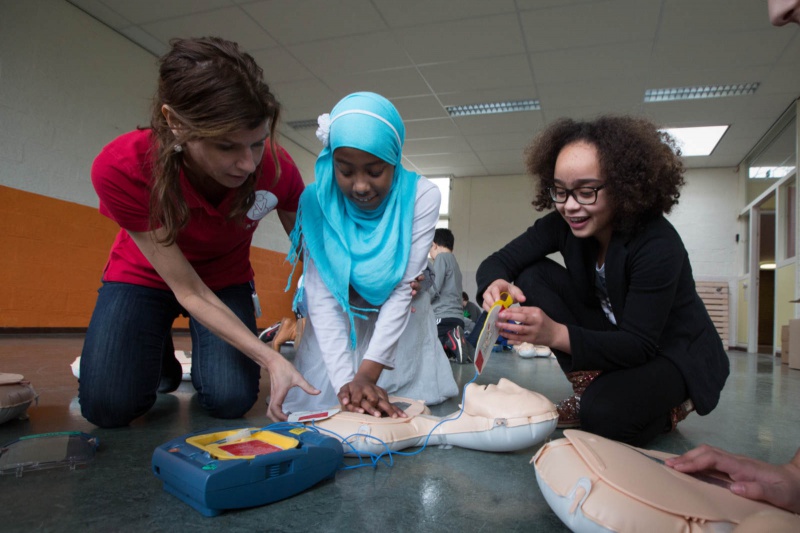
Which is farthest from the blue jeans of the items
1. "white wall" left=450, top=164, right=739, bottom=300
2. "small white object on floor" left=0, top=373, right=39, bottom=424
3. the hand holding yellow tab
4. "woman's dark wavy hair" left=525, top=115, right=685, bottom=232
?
"white wall" left=450, top=164, right=739, bottom=300

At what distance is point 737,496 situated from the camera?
76 cm

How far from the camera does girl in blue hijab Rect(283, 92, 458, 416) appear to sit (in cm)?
147

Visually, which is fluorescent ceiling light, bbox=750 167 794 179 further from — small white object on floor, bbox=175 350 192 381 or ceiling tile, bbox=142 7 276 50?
small white object on floor, bbox=175 350 192 381

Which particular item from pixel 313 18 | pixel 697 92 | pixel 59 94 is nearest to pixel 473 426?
pixel 313 18

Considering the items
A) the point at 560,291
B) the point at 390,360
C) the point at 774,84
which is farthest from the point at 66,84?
the point at 774,84

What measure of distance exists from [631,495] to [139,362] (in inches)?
52.2

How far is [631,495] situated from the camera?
2.39ft

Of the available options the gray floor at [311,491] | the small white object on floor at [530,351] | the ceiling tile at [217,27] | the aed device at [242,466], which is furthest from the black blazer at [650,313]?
the ceiling tile at [217,27]

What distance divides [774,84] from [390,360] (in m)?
5.48

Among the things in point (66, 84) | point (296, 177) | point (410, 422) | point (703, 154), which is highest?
point (703, 154)

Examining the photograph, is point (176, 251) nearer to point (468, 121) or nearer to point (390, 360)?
point (390, 360)

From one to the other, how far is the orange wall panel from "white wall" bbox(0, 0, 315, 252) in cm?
12

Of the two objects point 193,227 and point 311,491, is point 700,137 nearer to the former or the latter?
point 193,227

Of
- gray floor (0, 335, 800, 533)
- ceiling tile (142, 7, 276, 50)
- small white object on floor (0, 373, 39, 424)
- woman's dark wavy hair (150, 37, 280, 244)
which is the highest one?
ceiling tile (142, 7, 276, 50)
